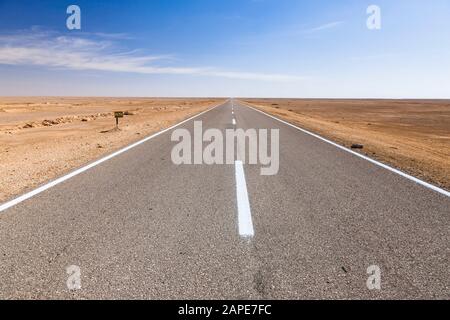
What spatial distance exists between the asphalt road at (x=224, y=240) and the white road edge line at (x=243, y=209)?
0.07 metres

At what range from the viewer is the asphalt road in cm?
282

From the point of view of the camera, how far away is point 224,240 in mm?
3699

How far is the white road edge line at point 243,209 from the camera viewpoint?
3.94 meters

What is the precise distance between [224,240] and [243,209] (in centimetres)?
110

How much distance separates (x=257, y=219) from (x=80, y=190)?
3059mm

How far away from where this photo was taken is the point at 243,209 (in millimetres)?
4754

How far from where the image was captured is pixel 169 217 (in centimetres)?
440

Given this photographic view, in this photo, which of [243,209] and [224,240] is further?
[243,209]

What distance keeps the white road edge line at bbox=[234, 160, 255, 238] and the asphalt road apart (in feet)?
0.23

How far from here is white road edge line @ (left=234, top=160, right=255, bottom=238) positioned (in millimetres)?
3943

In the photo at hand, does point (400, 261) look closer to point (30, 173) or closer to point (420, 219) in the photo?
point (420, 219)

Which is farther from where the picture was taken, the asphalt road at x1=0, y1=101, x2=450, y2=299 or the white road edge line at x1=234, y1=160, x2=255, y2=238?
the white road edge line at x1=234, y1=160, x2=255, y2=238
